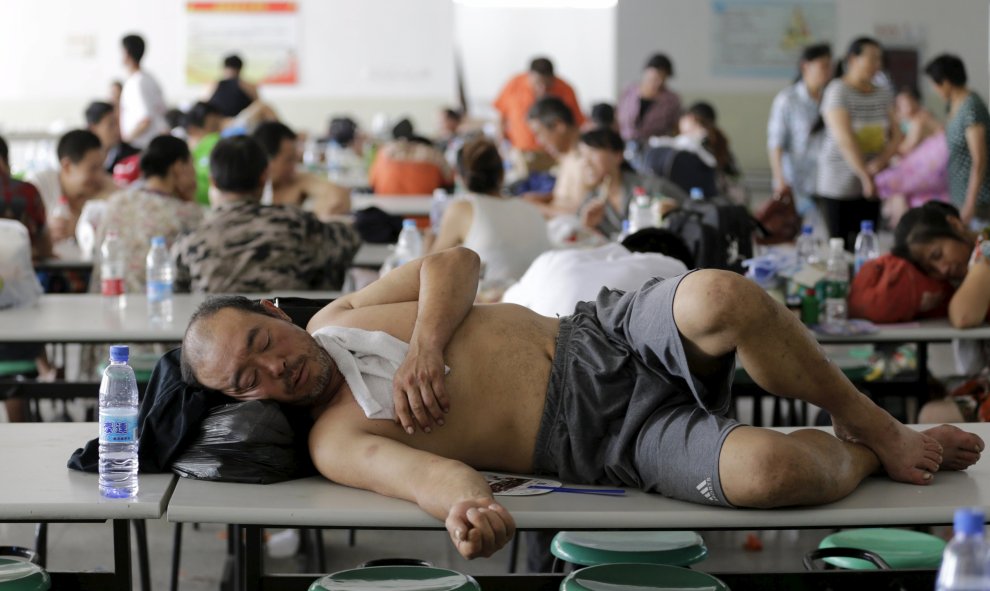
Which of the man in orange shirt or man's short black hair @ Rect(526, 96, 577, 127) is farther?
the man in orange shirt

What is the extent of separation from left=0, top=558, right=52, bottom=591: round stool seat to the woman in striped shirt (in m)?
5.38

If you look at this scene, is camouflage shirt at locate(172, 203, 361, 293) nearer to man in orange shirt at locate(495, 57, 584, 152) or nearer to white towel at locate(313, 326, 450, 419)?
white towel at locate(313, 326, 450, 419)

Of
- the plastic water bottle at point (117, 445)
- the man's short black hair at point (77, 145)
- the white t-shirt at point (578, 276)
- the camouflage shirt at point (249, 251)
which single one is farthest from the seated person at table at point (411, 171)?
the plastic water bottle at point (117, 445)

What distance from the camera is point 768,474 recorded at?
6.59 feet

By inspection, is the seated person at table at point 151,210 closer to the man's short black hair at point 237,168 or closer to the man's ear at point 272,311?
the man's short black hair at point 237,168

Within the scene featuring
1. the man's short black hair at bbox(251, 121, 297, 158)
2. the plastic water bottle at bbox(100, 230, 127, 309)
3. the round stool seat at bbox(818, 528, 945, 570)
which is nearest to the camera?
the round stool seat at bbox(818, 528, 945, 570)

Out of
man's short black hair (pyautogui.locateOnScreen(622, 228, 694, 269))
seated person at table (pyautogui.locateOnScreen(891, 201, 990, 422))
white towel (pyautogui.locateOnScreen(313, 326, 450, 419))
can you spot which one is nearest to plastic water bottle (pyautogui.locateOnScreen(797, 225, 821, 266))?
seated person at table (pyautogui.locateOnScreen(891, 201, 990, 422))

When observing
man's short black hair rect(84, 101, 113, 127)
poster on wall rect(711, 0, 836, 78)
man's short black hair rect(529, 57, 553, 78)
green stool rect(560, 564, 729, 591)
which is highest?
poster on wall rect(711, 0, 836, 78)

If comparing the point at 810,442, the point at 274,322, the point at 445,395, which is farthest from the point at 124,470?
the point at 810,442

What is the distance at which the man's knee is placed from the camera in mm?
2012

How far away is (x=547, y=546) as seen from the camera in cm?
311

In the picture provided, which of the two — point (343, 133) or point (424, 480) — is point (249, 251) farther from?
point (343, 133)

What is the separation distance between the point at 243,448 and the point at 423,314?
0.43m

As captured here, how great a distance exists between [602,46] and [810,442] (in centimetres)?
1190
